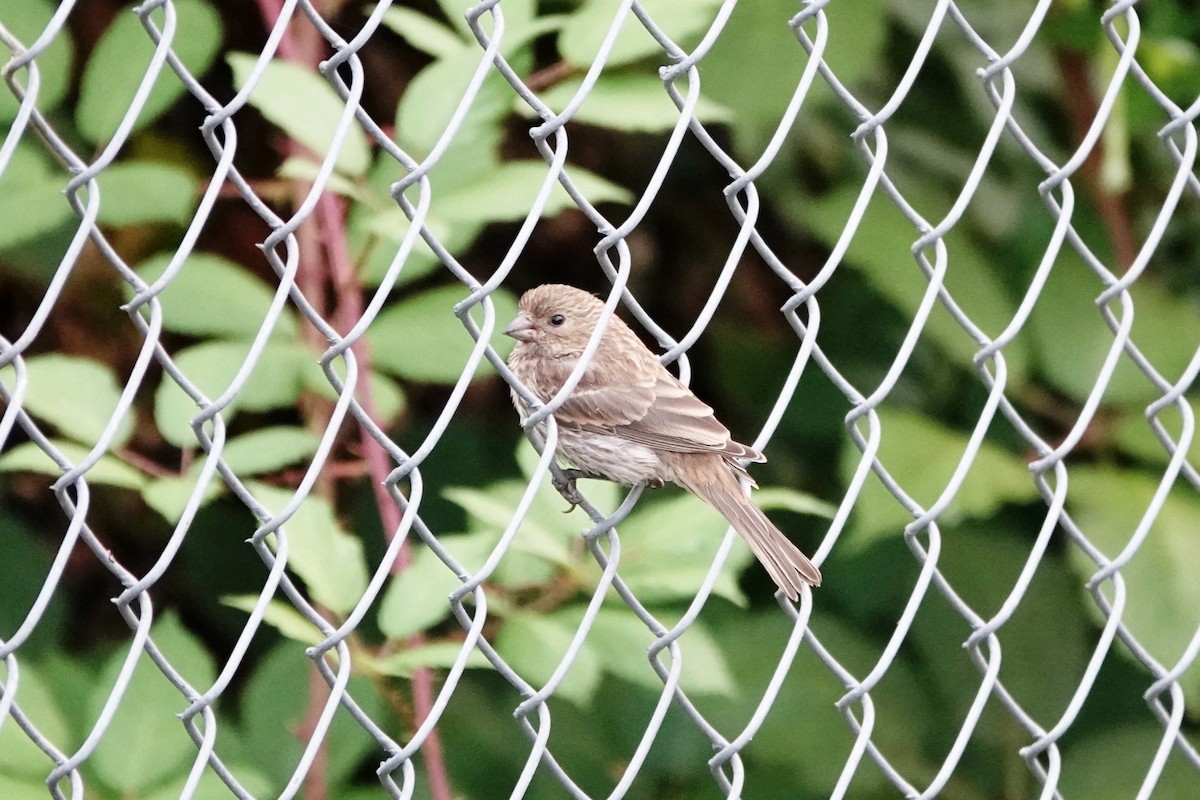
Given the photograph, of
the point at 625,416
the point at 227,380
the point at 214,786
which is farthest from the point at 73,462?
the point at 625,416

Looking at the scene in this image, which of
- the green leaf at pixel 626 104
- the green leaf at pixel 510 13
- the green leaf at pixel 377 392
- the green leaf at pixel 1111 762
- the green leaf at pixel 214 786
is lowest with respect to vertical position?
the green leaf at pixel 1111 762

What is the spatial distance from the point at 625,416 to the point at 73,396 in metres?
1.11

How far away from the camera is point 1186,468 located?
2.95 meters

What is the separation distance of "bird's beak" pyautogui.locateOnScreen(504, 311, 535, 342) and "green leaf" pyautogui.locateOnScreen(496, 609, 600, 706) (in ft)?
2.45

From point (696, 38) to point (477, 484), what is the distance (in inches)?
50.3

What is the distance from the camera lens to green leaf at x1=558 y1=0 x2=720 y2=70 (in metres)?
2.60

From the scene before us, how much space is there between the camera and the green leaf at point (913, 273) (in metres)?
3.50

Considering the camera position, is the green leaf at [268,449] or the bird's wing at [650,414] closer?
the green leaf at [268,449]

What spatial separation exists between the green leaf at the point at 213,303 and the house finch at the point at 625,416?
614 mm

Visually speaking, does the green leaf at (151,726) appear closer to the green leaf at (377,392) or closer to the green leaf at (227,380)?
A: the green leaf at (227,380)

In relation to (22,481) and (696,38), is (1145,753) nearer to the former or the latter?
(696,38)

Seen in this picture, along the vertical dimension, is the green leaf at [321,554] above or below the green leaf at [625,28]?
below

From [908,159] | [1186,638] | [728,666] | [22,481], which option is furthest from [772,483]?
[22,481]

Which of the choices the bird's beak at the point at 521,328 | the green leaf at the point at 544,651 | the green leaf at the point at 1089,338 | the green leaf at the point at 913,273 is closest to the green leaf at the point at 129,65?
the bird's beak at the point at 521,328
